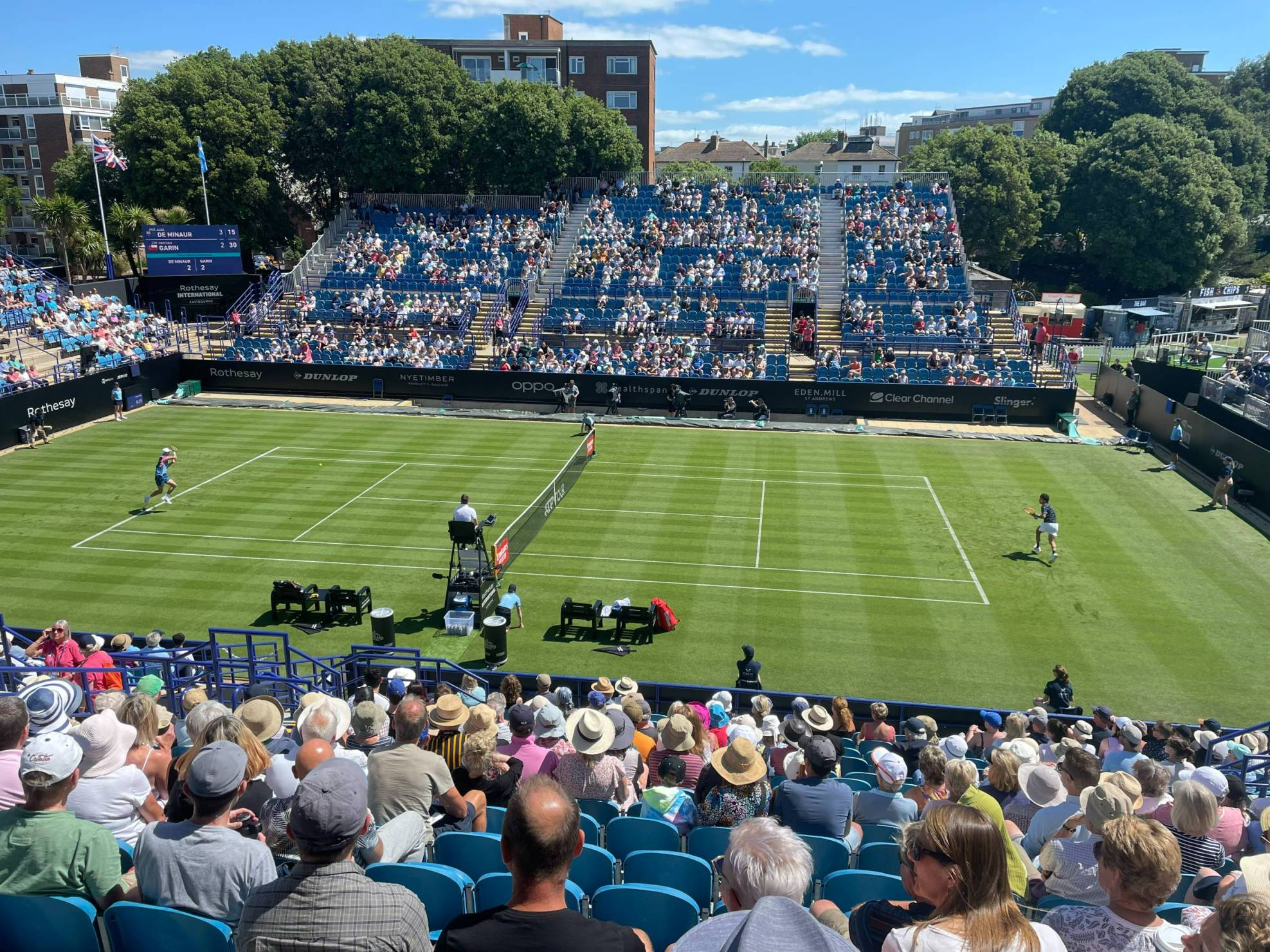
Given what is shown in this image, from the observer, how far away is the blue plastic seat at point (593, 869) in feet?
20.6

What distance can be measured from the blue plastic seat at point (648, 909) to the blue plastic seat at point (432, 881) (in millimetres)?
838

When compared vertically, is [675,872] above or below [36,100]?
below

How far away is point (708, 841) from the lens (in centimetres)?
718

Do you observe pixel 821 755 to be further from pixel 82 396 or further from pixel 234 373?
pixel 234 373

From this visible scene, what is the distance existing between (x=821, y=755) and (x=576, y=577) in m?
14.5

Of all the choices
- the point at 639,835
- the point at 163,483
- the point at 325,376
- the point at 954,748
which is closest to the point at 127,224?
the point at 325,376

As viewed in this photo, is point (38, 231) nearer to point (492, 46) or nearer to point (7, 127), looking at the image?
point (7, 127)

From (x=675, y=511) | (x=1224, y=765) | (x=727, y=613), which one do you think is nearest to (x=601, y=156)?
(x=675, y=511)

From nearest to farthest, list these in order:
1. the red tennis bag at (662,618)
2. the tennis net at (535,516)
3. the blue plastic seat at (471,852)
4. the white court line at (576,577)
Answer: the blue plastic seat at (471,852), the red tennis bag at (662,618), the white court line at (576,577), the tennis net at (535,516)

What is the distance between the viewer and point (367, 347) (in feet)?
143

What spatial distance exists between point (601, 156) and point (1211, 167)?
46.0 m

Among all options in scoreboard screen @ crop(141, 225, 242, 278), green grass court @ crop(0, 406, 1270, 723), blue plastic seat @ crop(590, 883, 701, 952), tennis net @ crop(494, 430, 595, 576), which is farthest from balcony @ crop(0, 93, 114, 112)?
blue plastic seat @ crop(590, 883, 701, 952)

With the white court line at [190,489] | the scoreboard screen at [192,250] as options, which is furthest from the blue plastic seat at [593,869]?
the scoreboard screen at [192,250]

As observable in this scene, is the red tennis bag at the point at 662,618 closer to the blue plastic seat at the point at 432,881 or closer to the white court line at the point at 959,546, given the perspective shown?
the white court line at the point at 959,546
